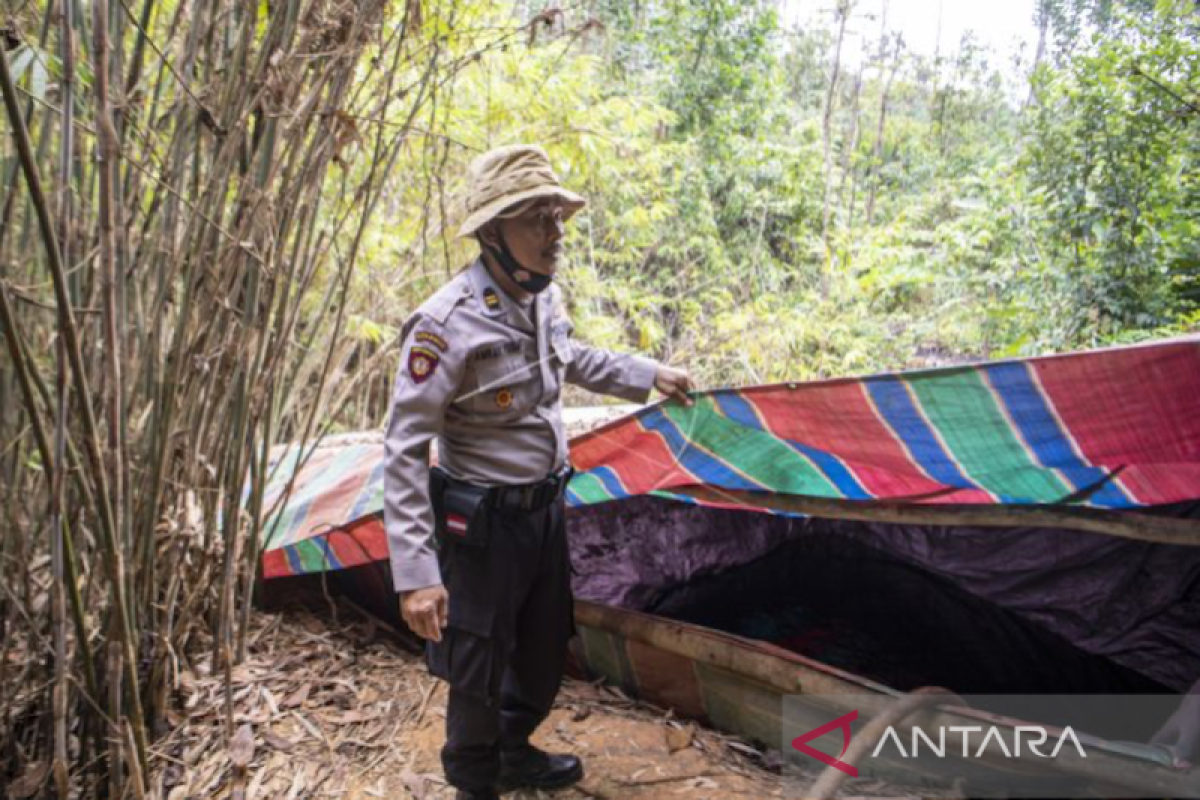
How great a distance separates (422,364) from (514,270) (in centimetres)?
31

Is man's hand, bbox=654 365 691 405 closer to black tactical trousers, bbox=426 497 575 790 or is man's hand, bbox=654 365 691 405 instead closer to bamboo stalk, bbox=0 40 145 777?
black tactical trousers, bbox=426 497 575 790

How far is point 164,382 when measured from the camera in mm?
1789

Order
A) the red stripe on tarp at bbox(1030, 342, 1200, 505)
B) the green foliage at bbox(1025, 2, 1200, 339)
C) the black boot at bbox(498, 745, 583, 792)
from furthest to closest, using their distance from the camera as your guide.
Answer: the green foliage at bbox(1025, 2, 1200, 339), the black boot at bbox(498, 745, 583, 792), the red stripe on tarp at bbox(1030, 342, 1200, 505)

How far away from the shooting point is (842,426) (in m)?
1.72

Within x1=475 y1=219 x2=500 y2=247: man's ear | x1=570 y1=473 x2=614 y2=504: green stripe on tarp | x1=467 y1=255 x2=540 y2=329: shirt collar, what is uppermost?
x1=475 y1=219 x2=500 y2=247: man's ear

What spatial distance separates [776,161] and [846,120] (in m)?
6.08

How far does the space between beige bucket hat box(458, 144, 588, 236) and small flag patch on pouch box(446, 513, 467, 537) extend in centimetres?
63

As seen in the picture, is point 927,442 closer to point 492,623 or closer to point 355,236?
point 492,623

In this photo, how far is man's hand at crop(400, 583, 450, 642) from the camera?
5.10ft

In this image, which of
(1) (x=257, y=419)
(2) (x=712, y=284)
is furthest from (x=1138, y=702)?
(2) (x=712, y=284)

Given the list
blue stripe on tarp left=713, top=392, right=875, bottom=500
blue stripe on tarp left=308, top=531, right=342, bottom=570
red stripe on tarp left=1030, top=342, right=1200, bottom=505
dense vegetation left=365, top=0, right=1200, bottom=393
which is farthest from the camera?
dense vegetation left=365, top=0, right=1200, bottom=393

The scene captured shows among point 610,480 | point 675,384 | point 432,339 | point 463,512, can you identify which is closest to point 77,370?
point 432,339

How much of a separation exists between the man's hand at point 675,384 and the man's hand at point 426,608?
0.73 meters

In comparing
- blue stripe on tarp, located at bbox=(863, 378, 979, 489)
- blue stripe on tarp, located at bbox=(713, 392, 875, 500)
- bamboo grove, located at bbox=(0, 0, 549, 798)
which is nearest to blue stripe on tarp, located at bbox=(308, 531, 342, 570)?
bamboo grove, located at bbox=(0, 0, 549, 798)
